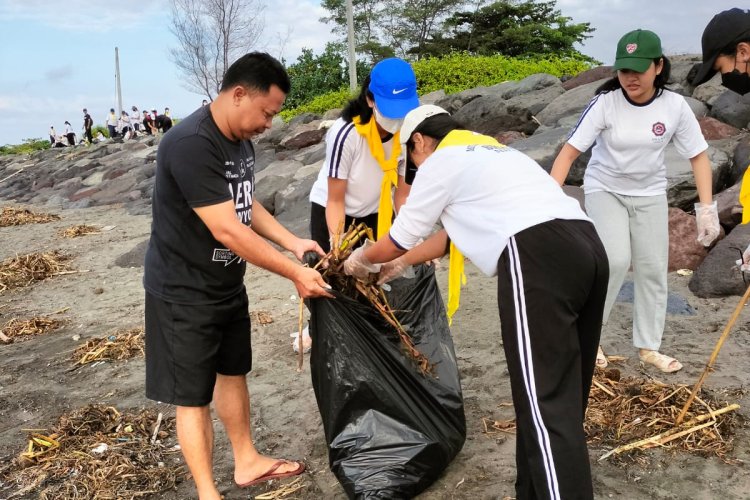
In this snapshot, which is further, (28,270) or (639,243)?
(28,270)

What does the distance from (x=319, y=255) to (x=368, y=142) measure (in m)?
0.72

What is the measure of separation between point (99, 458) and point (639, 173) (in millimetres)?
2973

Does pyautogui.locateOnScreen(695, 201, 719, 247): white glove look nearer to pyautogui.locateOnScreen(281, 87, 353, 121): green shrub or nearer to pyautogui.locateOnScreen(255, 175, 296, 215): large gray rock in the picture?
pyautogui.locateOnScreen(255, 175, 296, 215): large gray rock

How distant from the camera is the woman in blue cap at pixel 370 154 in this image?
9.56 feet

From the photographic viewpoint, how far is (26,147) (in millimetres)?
33125

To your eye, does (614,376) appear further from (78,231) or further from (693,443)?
(78,231)

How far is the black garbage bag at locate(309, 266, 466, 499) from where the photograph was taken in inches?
95.3

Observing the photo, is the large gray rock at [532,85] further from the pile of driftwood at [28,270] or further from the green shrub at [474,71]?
the pile of driftwood at [28,270]

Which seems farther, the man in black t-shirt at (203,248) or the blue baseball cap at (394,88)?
the blue baseball cap at (394,88)

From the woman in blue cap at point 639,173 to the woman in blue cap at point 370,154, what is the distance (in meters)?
0.87

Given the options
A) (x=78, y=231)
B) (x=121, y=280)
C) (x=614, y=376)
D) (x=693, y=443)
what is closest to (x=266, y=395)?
(x=614, y=376)

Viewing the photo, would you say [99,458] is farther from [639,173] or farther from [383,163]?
[639,173]

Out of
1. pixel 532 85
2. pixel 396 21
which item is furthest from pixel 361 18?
pixel 532 85

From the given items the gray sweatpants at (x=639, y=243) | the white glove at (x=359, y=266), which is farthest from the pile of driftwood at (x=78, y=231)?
the gray sweatpants at (x=639, y=243)
